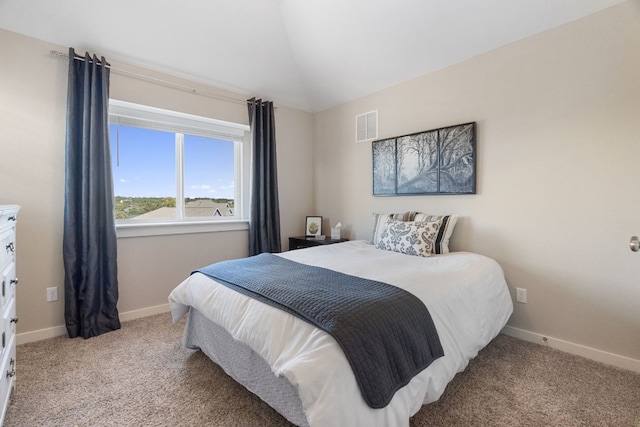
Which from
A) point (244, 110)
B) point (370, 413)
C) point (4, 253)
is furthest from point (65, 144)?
point (370, 413)

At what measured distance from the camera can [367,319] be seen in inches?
47.7

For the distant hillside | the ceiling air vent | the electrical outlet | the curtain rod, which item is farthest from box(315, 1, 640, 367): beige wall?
the electrical outlet

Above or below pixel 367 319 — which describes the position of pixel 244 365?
below

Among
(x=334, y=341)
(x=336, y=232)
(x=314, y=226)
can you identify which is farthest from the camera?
(x=314, y=226)

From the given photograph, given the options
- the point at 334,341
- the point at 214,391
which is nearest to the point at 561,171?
the point at 334,341

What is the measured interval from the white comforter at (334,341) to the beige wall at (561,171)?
1.21ft

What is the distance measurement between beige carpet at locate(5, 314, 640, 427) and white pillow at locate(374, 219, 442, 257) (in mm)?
869

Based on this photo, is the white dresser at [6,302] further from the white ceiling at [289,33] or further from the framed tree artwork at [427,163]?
the framed tree artwork at [427,163]

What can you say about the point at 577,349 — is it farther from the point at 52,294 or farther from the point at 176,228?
the point at 52,294

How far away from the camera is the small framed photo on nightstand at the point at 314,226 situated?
12.4 feet

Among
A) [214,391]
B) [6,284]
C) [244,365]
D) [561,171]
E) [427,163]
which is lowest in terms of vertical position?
[214,391]

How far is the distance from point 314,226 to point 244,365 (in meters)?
2.34

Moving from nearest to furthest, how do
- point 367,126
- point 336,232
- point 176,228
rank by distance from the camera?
point 176,228 < point 367,126 < point 336,232

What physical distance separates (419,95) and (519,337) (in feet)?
7.69
